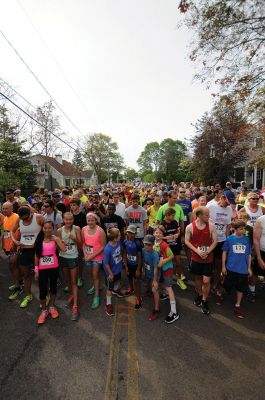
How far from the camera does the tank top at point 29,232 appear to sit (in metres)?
4.95

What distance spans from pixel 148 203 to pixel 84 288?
3.06 m

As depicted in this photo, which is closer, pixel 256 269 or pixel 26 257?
pixel 26 257

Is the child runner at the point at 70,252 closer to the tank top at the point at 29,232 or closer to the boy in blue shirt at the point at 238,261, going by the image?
the tank top at the point at 29,232

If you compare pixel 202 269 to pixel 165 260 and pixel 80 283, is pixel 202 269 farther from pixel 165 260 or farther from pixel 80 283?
pixel 80 283

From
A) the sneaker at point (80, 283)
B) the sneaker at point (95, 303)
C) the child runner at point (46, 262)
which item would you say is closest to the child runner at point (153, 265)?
the sneaker at point (95, 303)

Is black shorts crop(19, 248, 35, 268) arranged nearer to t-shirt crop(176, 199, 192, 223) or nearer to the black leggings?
the black leggings

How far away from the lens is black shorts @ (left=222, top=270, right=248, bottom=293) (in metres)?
4.58

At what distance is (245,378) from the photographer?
9.72ft

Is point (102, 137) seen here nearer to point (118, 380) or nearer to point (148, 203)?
point (148, 203)

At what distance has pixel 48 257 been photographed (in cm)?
439

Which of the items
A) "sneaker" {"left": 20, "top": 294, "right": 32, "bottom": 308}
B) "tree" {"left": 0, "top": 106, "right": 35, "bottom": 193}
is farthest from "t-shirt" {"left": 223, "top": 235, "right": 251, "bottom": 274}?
"tree" {"left": 0, "top": 106, "right": 35, "bottom": 193}

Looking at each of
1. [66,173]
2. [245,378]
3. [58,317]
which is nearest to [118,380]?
[245,378]

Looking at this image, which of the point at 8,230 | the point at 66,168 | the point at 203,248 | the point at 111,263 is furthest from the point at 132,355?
the point at 66,168

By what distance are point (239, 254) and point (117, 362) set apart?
2.76m
